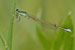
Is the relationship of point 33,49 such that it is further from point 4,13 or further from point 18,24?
point 4,13

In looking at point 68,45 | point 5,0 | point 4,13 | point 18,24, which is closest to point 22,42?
point 18,24

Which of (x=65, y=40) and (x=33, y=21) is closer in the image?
(x=65, y=40)

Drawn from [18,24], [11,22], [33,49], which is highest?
[11,22]

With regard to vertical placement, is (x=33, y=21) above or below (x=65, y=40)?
below

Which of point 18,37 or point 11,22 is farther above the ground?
point 11,22

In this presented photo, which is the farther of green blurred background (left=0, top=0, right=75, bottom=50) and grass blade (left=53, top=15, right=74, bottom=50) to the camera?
green blurred background (left=0, top=0, right=75, bottom=50)

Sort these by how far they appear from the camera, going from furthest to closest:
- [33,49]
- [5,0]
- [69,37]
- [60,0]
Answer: [60,0] → [5,0] → [33,49] → [69,37]

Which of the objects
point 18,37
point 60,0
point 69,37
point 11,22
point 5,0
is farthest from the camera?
point 60,0

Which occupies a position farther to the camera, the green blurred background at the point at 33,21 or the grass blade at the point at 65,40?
the green blurred background at the point at 33,21
